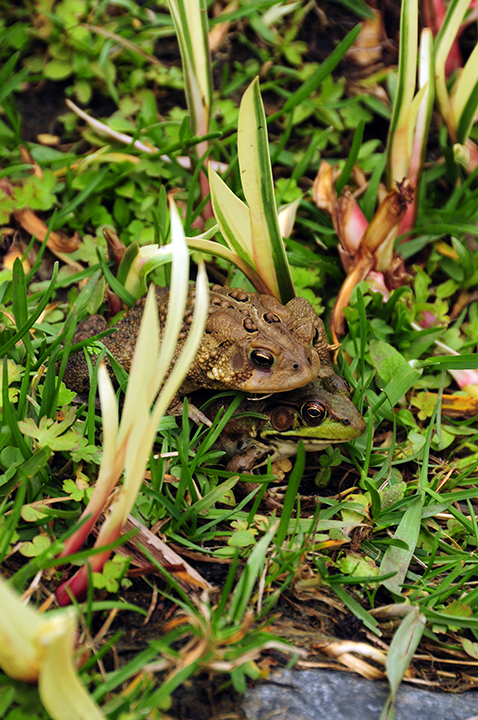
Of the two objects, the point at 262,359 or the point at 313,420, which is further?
the point at 313,420

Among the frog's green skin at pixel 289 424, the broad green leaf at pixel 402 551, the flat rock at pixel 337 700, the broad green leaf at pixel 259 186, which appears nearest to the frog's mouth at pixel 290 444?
the frog's green skin at pixel 289 424

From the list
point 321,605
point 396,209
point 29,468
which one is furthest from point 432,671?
point 396,209

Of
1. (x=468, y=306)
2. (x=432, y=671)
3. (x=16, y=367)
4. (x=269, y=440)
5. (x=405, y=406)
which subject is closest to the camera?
(x=432, y=671)

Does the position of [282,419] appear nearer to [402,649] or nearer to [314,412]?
[314,412]

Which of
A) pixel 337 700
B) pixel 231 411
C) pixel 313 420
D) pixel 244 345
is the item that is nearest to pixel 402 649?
pixel 337 700

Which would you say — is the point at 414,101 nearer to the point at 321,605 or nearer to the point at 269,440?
the point at 269,440

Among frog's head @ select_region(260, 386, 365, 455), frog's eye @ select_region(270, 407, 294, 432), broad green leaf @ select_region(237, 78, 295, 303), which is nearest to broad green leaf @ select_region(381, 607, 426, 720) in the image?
frog's head @ select_region(260, 386, 365, 455)
